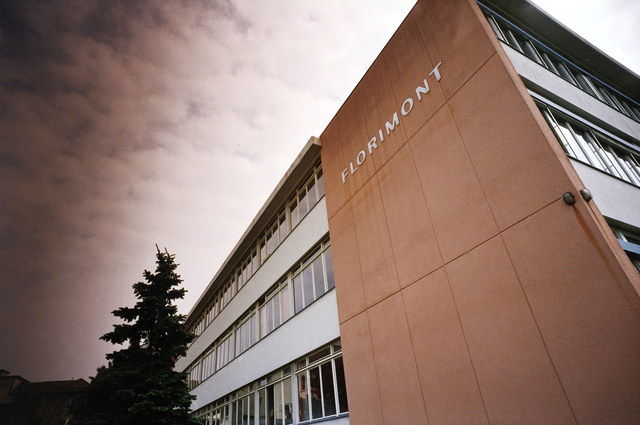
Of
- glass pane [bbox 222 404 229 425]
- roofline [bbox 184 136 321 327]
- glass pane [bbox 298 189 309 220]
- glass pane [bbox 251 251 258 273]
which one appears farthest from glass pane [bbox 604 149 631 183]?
glass pane [bbox 222 404 229 425]

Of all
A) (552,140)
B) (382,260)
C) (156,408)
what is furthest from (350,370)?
(156,408)

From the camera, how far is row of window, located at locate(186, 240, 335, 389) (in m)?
12.7

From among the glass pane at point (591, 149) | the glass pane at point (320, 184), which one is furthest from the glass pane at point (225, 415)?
the glass pane at point (591, 149)

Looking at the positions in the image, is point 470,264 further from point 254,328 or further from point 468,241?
point 254,328

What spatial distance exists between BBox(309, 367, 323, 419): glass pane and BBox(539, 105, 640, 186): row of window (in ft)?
30.9

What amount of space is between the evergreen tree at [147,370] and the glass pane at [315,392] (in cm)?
587

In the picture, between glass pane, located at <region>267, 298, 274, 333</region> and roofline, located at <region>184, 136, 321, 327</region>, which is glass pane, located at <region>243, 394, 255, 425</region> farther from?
roofline, located at <region>184, 136, 321, 327</region>

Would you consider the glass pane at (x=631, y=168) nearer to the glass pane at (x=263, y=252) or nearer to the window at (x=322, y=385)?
the window at (x=322, y=385)

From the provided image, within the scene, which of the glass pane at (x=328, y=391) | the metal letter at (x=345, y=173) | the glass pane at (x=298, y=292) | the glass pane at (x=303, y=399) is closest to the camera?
the glass pane at (x=328, y=391)

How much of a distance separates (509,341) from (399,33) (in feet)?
28.1

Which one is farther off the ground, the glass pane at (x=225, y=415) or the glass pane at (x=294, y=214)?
the glass pane at (x=294, y=214)

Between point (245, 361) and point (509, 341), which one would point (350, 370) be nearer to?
point (509, 341)

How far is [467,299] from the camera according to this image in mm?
6715

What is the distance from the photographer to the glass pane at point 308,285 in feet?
43.0
